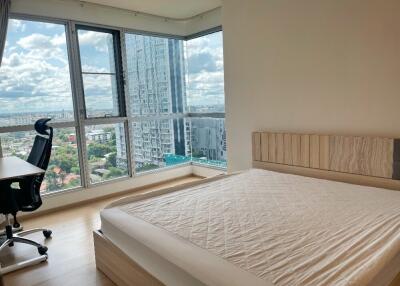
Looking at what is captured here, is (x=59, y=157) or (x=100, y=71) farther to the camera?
(x=100, y=71)

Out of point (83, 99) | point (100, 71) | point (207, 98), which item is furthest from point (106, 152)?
point (207, 98)

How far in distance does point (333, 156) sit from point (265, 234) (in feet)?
4.95

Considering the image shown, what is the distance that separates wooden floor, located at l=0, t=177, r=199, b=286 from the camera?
7.34 feet

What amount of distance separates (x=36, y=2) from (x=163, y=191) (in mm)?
2820

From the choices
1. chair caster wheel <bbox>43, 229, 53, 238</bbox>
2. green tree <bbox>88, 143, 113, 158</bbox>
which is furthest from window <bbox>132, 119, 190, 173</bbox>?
chair caster wheel <bbox>43, 229, 53, 238</bbox>

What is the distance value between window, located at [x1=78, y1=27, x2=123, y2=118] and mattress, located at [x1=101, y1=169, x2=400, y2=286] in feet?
7.34

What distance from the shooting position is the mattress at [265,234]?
131 cm

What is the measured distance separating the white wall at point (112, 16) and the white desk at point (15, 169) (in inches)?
71.1

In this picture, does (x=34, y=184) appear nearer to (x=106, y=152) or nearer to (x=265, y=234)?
(x=106, y=152)

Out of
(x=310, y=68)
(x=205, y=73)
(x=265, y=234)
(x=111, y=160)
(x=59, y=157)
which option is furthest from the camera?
(x=205, y=73)

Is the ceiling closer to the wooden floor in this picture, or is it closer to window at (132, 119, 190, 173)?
window at (132, 119, 190, 173)

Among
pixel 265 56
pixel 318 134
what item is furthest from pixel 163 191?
pixel 265 56

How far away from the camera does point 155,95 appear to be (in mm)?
4848

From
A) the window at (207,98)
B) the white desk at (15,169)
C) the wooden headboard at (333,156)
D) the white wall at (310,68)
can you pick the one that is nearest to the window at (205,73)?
the window at (207,98)
